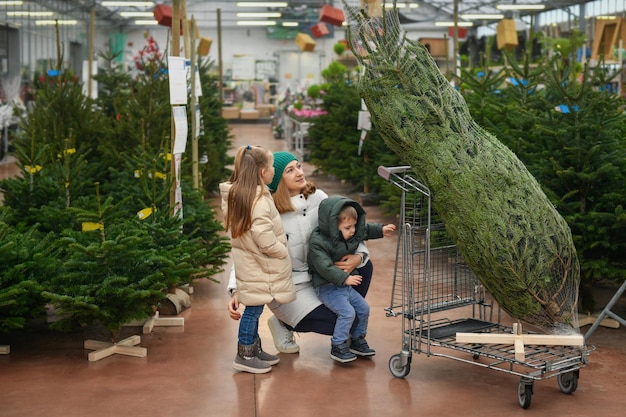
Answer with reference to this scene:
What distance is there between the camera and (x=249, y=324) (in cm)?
432

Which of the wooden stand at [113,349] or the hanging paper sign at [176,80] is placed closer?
the wooden stand at [113,349]

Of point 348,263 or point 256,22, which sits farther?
point 256,22

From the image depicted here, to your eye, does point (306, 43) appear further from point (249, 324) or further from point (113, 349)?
point (249, 324)

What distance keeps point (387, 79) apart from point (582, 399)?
1.68 m

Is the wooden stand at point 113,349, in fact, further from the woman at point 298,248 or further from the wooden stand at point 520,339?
the wooden stand at point 520,339

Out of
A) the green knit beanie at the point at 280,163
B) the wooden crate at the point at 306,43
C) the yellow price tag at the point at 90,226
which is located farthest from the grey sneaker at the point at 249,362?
the wooden crate at the point at 306,43

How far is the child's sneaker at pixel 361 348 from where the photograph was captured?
4.50 m

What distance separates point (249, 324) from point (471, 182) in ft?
4.23

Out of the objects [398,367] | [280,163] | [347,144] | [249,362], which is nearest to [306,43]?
[347,144]

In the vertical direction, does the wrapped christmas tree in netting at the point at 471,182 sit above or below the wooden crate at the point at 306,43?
below

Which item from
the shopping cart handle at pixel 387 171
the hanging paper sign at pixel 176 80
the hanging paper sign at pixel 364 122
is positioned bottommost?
the shopping cart handle at pixel 387 171

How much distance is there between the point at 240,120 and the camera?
106 feet

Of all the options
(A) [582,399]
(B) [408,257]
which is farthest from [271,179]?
(A) [582,399]

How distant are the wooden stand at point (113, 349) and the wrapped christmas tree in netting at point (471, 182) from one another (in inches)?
67.5
